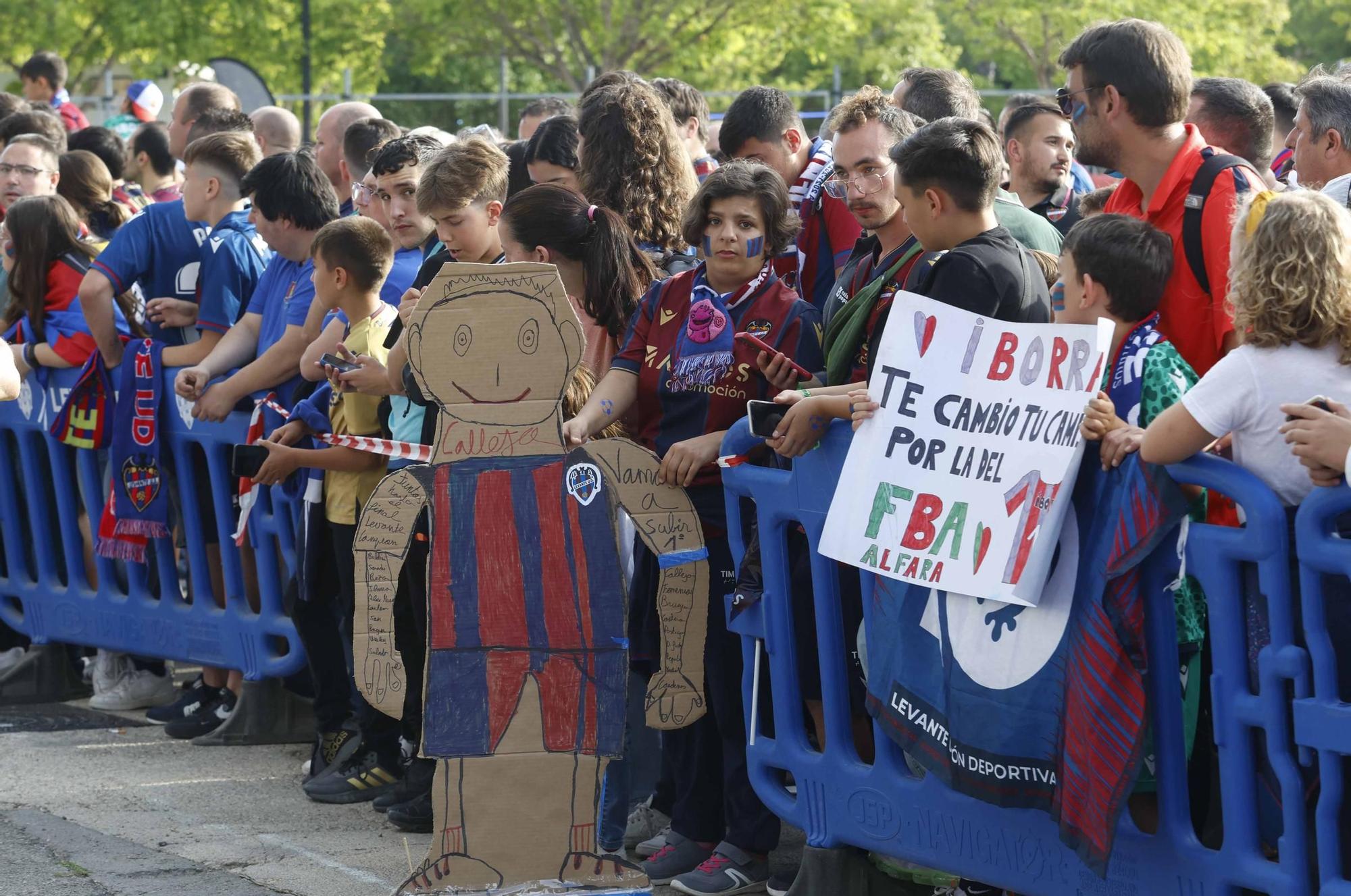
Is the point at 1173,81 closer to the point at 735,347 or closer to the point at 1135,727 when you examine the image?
the point at 735,347

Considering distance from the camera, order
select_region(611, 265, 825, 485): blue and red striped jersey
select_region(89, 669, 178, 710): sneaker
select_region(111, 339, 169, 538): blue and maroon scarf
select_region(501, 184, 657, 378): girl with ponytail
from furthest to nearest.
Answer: select_region(89, 669, 178, 710): sneaker < select_region(111, 339, 169, 538): blue and maroon scarf < select_region(501, 184, 657, 378): girl with ponytail < select_region(611, 265, 825, 485): blue and red striped jersey

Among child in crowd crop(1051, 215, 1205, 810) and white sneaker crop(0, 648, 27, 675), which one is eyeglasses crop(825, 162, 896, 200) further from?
white sneaker crop(0, 648, 27, 675)

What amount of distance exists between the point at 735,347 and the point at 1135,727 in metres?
1.63

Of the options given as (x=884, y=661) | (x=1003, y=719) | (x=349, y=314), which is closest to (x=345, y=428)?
(x=349, y=314)

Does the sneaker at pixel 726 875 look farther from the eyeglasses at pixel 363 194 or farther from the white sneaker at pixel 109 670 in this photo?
the white sneaker at pixel 109 670

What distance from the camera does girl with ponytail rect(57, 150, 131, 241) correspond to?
8.19 m

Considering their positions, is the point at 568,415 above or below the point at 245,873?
above

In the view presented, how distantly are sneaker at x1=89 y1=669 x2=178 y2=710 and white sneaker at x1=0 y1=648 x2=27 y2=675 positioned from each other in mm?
477

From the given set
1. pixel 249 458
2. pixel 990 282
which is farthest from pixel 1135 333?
pixel 249 458

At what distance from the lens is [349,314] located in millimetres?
5734

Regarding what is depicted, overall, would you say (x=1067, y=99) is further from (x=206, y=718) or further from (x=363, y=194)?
(x=206, y=718)

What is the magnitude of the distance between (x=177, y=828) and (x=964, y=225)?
311 centimetres

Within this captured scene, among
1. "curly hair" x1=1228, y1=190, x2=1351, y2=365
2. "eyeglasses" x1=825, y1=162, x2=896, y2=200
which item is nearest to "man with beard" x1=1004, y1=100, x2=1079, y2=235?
"eyeglasses" x1=825, y1=162, x2=896, y2=200

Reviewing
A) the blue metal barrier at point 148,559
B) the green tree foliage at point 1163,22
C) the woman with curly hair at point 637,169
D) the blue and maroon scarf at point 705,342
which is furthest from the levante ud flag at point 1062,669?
the green tree foliage at point 1163,22
